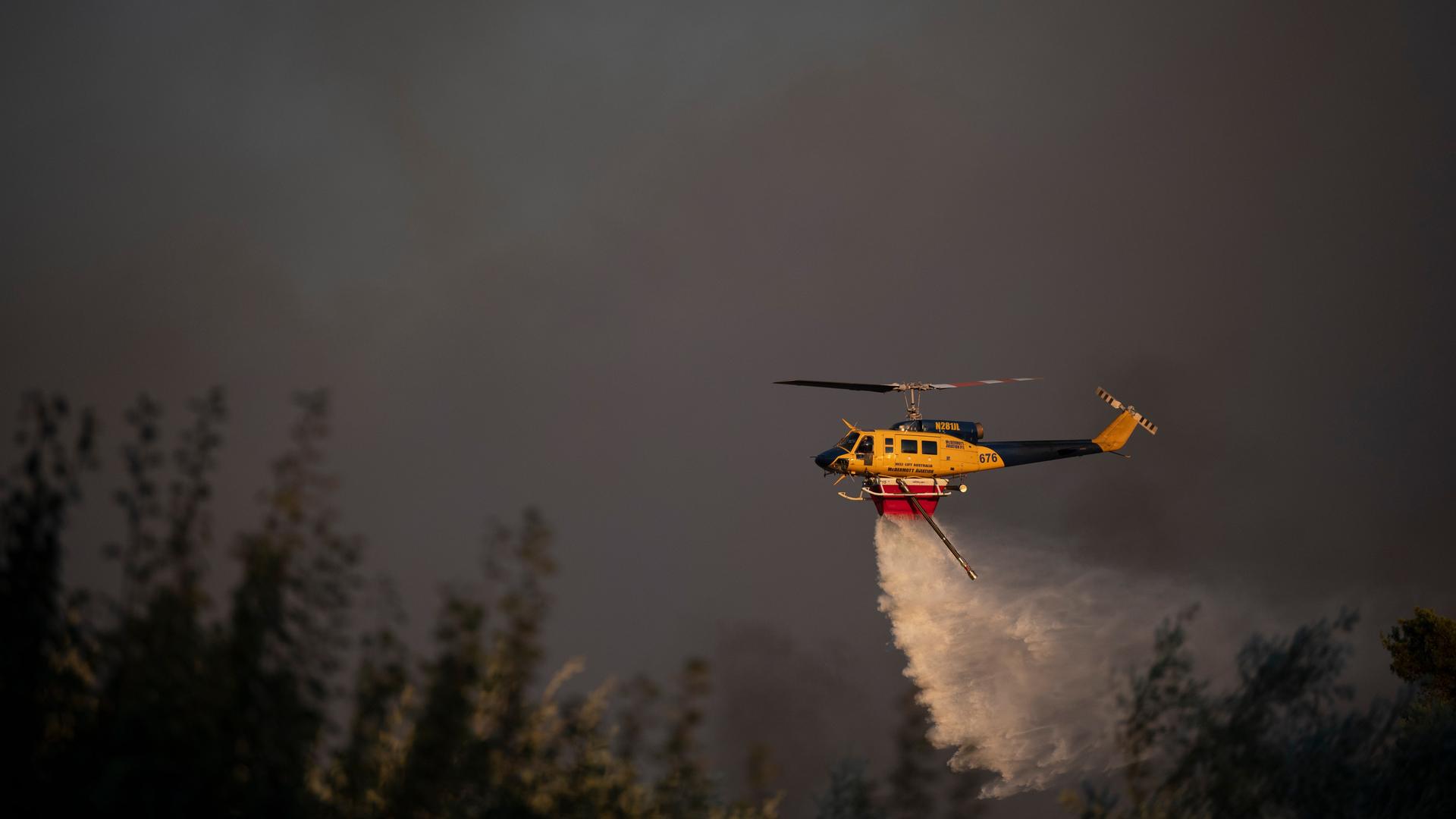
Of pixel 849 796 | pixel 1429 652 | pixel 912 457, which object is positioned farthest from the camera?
pixel 1429 652

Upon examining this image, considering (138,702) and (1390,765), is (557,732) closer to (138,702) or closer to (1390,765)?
(138,702)

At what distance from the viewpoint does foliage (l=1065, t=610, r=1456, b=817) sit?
29.3 m

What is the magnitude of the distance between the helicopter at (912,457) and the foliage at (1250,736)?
26.8 metres

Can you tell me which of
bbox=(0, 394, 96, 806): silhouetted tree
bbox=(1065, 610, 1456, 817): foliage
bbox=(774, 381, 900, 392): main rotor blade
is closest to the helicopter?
bbox=(774, 381, 900, 392): main rotor blade

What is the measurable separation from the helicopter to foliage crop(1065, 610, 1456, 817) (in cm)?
2681

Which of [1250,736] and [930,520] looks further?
[930,520]

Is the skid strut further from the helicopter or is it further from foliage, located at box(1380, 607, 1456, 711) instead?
foliage, located at box(1380, 607, 1456, 711)

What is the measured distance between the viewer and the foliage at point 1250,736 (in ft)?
96.0

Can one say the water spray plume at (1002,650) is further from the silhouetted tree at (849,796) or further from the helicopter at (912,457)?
the silhouetted tree at (849,796)

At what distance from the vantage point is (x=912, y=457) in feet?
196

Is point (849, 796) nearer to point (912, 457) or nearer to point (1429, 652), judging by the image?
point (912, 457)

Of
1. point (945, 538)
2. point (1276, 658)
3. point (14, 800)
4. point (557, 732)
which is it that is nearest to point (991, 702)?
point (945, 538)

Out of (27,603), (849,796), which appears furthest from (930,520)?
(27,603)

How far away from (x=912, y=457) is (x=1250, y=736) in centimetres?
3050
